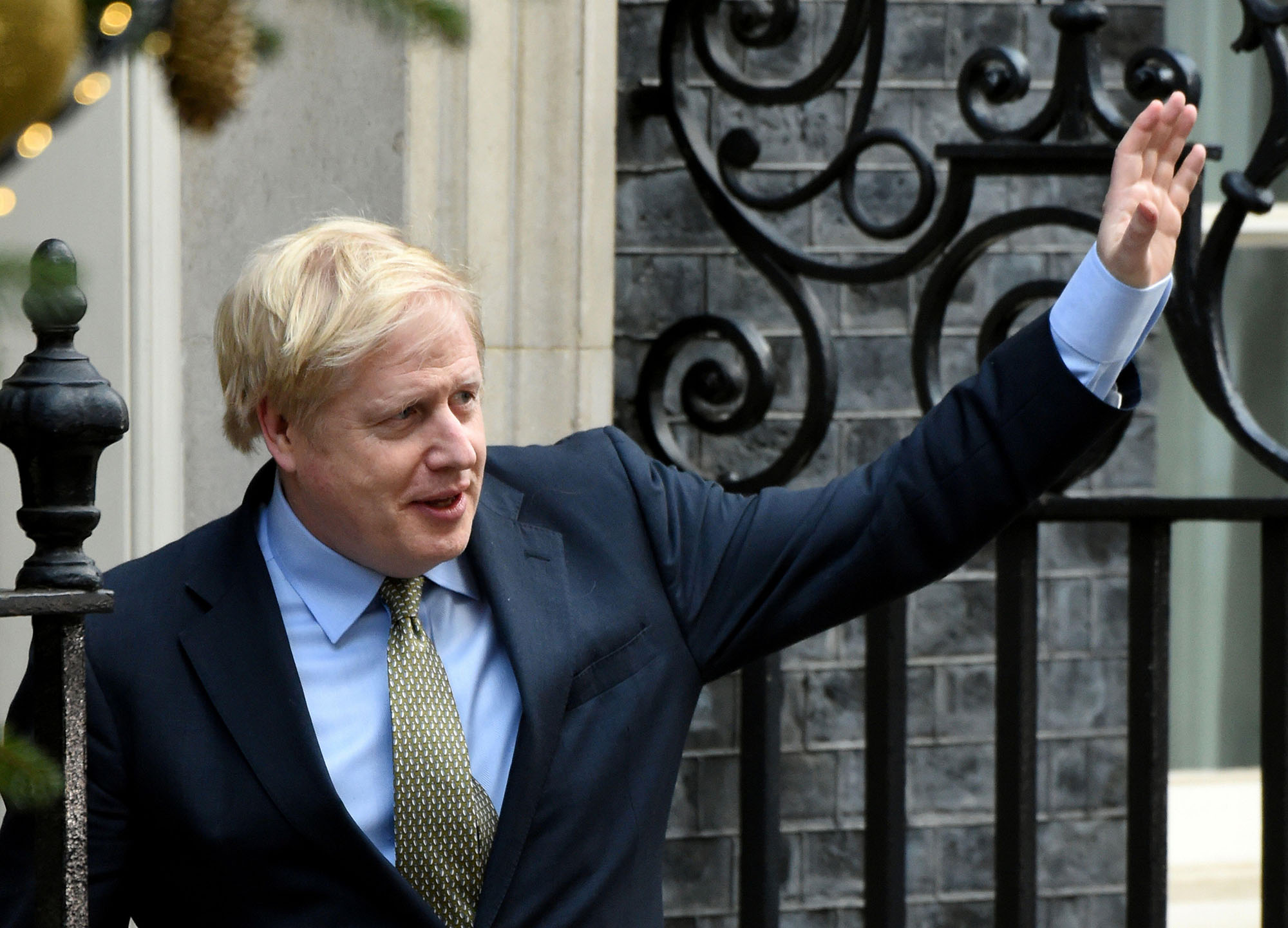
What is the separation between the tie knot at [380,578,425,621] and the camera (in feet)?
6.48

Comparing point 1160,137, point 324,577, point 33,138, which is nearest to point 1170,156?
point 1160,137

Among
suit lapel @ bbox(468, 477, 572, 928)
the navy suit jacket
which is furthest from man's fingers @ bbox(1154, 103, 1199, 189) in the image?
suit lapel @ bbox(468, 477, 572, 928)

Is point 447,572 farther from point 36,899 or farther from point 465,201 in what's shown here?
point 465,201

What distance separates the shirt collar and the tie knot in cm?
2

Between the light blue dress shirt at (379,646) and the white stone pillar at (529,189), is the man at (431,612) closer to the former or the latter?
the light blue dress shirt at (379,646)

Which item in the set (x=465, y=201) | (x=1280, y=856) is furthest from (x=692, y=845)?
(x=465, y=201)

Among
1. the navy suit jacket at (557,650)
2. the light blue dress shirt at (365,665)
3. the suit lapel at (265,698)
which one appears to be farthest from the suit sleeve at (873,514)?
the suit lapel at (265,698)

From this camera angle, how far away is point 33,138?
2.85ft

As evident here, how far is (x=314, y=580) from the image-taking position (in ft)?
6.52

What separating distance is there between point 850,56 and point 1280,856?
1.58 m

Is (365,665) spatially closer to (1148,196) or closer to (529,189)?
(1148,196)

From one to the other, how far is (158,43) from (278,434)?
41.8 inches

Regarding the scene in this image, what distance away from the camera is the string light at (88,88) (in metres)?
0.92

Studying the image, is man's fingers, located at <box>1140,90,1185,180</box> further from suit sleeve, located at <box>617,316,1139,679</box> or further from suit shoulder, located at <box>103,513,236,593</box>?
suit shoulder, located at <box>103,513,236,593</box>
